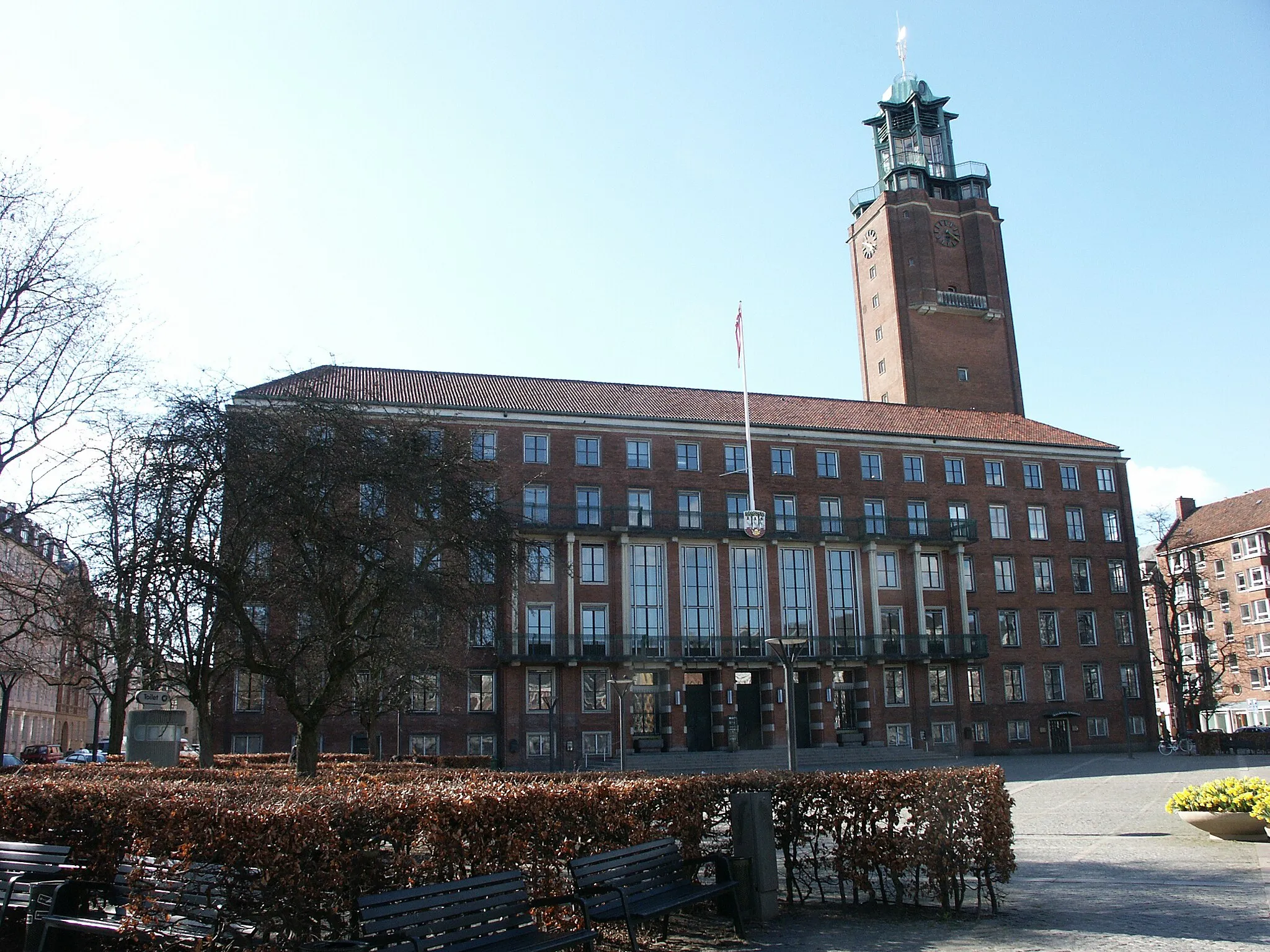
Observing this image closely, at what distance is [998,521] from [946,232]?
71.9 ft

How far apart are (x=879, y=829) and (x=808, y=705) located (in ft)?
143

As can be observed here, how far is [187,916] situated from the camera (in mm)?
7402

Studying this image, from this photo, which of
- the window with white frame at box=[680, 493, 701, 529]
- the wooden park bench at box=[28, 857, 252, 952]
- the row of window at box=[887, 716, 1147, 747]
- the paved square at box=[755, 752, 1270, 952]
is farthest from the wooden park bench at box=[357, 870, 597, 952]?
the row of window at box=[887, 716, 1147, 747]

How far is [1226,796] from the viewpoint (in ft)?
51.1

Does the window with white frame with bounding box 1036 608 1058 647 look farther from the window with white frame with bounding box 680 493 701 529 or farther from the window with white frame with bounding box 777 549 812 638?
the window with white frame with bounding box 680 493 701 529

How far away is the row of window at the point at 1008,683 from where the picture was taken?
53.2 m

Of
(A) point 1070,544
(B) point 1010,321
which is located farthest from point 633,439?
(B) point 1010,321

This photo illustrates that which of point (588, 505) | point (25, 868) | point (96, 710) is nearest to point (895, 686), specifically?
point (588, 505)

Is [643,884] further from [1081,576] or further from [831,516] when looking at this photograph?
[1081,576]

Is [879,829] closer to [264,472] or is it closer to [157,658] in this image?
[264,472]

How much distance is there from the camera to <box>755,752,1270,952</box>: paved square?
29.7 ft

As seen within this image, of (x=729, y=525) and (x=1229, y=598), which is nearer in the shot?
(x=729, y=525)

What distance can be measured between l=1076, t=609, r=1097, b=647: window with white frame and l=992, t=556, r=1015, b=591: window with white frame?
4.48 meters

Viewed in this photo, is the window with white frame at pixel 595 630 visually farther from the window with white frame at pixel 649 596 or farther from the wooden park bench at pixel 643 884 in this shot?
the wooden park bench at pixel 643 884
